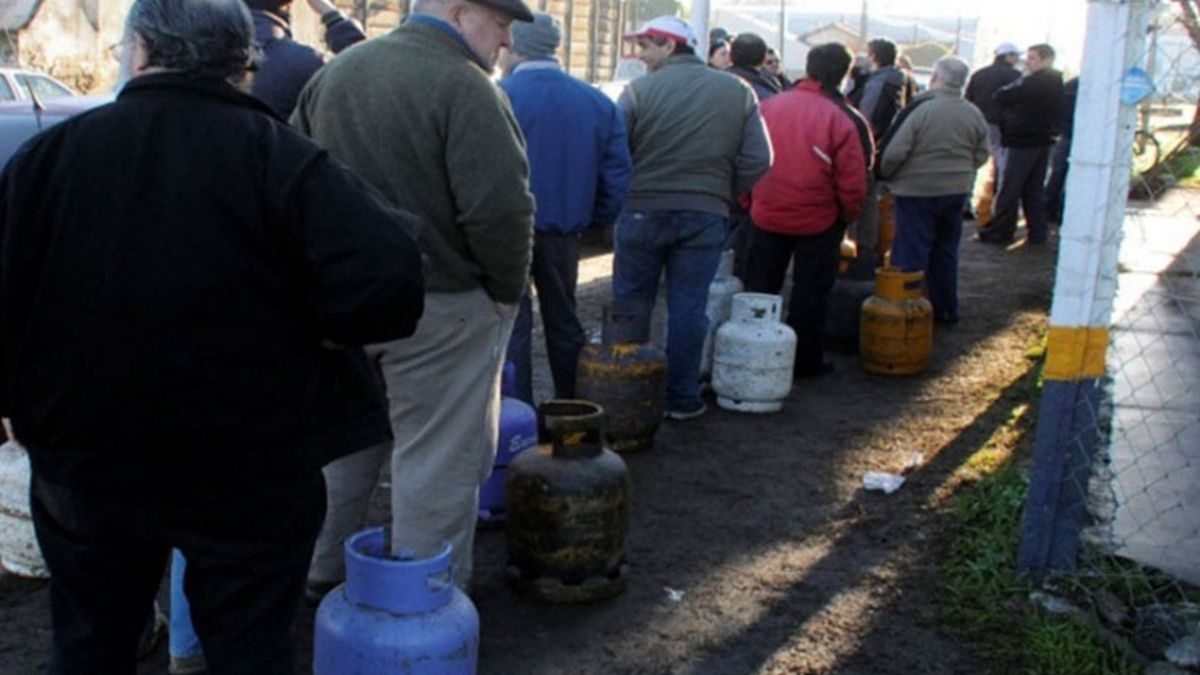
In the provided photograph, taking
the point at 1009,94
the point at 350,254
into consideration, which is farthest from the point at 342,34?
the point at 1009,94

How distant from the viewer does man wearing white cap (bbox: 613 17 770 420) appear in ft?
21.6

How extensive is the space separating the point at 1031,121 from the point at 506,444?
9036 mm

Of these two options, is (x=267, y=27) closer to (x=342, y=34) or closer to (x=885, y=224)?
(x=342, y=34)

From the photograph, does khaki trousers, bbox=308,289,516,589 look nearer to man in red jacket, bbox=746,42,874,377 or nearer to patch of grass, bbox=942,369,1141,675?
patch of grass, bbox=942,369,1141,675

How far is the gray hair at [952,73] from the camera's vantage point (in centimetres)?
877

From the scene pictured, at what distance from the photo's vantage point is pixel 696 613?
455 cm

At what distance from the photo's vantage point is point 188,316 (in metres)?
2.52

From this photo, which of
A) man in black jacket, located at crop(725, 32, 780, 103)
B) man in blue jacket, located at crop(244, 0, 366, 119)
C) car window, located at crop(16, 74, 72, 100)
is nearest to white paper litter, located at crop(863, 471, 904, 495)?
man in blue jacket, located at crop(244, 0, 366, 119)

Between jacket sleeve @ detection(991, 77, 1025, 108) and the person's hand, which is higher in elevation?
the person's hand

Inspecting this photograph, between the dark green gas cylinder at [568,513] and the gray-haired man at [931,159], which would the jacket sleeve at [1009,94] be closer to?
the gray-haired man at [931,159]

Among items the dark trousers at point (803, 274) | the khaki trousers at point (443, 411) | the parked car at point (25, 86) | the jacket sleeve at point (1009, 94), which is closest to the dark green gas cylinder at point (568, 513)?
the khaki trousers at point (443, 411)

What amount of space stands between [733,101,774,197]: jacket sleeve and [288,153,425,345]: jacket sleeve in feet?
13.9

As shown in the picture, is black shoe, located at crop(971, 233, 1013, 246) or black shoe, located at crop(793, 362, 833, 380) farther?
black shoe, located at crop(971, 233, 1013, 246)

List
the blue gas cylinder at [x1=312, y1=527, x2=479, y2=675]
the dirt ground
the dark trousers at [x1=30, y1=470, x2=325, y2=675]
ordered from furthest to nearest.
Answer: the dirt ground → the blue gas cylinder at [x1=312, y1=527, x2=479, y2=675] → the dark trousers at [x1=30, y1=470, x2=325, y2=675]
